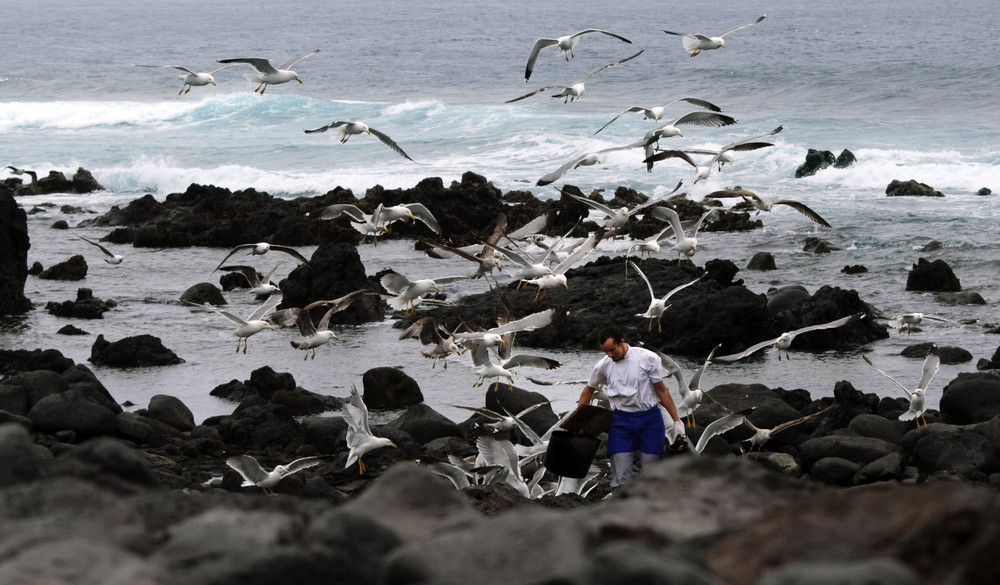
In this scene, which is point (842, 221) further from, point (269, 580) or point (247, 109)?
point (247, 109)

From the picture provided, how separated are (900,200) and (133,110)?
4461cm

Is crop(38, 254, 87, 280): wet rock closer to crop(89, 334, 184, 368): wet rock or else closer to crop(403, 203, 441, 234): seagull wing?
crop(89, 334, 184, 368): wet rock

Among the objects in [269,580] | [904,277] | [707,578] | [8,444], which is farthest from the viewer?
[904,277]

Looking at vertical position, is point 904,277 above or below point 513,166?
above

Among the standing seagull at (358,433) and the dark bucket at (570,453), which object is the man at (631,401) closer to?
the dark bucket at (570,453)

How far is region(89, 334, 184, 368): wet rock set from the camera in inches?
597

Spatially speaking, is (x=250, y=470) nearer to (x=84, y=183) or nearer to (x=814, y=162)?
(x=814, y=162)

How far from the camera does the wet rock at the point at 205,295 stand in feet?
63.8

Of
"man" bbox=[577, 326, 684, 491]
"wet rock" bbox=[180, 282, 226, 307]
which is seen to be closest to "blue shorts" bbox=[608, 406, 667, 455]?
"man" bbox=[577, 326, 684, 491]

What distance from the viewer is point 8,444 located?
4438mm

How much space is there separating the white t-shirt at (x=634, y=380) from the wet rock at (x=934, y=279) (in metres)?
12.4

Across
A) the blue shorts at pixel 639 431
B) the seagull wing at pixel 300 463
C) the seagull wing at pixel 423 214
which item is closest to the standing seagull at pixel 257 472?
the seagull wing at pixel 300 463

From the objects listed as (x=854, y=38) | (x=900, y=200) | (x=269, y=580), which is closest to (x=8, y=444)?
(x=269, y=580)

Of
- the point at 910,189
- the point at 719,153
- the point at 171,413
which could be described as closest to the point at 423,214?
the point at 719,153
